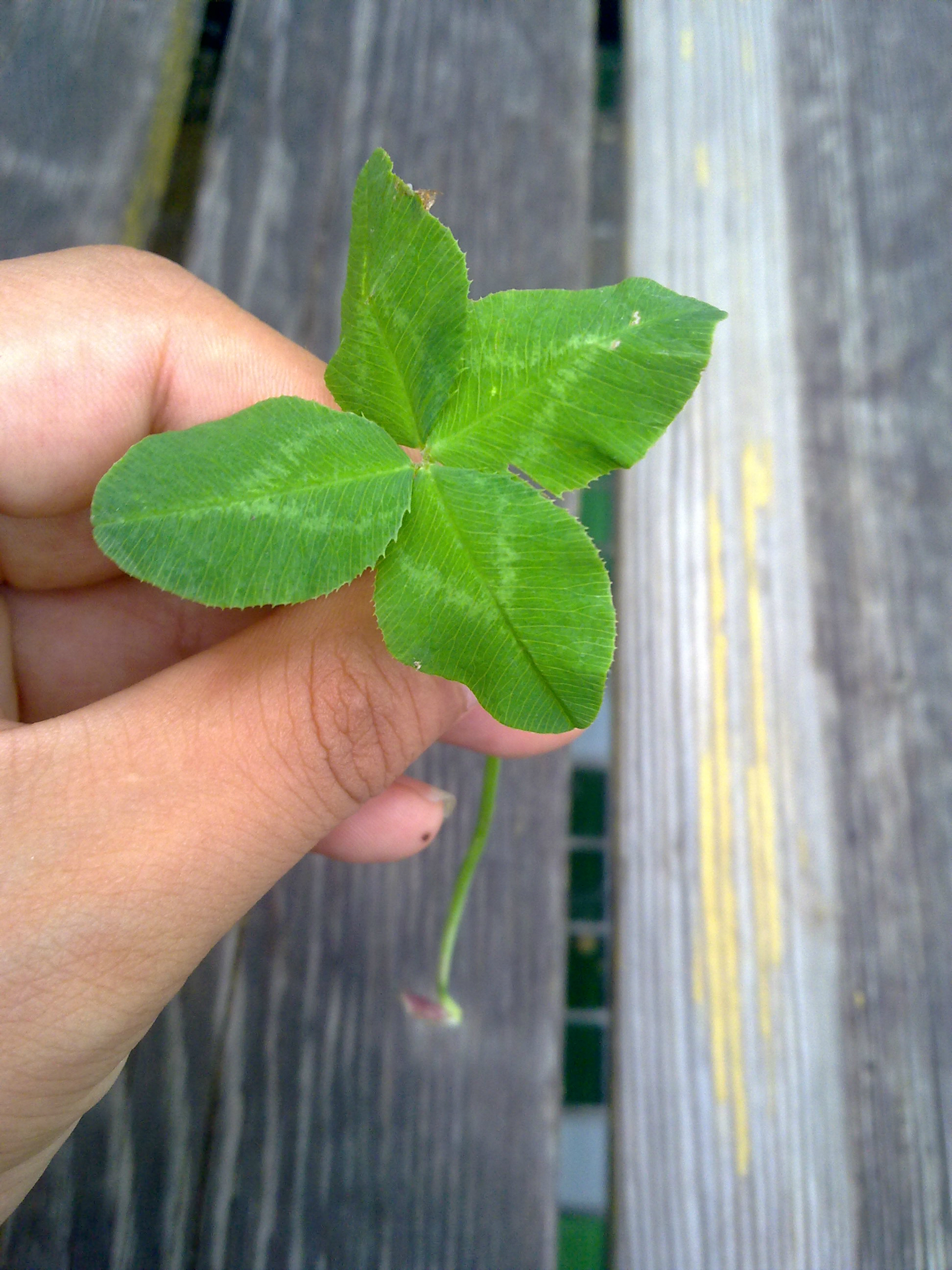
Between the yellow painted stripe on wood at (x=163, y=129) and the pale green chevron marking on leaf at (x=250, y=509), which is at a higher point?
the yellow painted stripe on wood at (x=163, y=129)

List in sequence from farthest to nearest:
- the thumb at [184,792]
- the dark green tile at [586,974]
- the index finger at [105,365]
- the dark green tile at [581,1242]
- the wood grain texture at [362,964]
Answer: the dark green tile at [586,974], the dark green tile at [581,1242], the wood grain texture at [362,964], the index finger at [105,365], the thumb at [184,792]

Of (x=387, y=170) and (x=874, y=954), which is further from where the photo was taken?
(x=874, y=954)

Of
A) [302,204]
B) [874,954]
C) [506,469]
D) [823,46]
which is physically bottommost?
[874,954]

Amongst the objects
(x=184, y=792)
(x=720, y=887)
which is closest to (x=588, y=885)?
(x=720, y=887)

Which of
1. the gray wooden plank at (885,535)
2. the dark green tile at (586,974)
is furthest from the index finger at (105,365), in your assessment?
the dark green tile at (586,974)

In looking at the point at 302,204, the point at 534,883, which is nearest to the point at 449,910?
the point at 534,883

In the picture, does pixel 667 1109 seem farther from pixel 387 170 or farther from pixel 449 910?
pixel 387 170

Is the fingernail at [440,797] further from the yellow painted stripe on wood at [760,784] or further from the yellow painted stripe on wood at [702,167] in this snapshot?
the yellow painted stripe on wood at [702,167]
